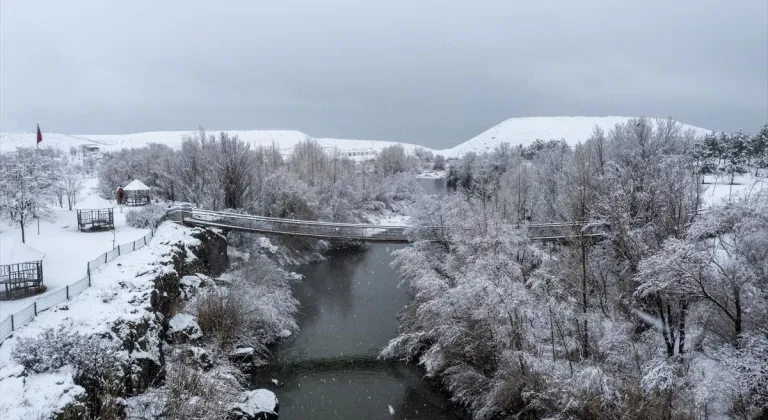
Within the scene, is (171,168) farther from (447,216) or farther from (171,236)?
(447,216)

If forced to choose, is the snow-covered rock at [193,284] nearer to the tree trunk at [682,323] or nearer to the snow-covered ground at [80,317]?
the snow-covered ground at [80,317]

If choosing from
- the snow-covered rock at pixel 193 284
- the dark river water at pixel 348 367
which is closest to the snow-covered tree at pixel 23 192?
the snow-covered rock at pixel 193 284

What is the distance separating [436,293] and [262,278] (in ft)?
36.8

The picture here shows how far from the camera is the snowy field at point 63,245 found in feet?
59.5

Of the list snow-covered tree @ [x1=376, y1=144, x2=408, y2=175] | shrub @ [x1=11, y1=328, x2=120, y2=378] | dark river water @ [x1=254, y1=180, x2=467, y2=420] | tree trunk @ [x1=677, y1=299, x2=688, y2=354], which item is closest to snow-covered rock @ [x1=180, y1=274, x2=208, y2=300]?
dark river water @ [x1=254, y1=180, x2=467, y2=420]

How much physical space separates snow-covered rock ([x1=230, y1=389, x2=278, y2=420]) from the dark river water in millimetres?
613

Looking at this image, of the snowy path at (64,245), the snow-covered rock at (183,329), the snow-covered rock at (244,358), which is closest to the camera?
the snowy path at (64,245)

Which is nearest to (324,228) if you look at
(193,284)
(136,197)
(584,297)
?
(193,284)

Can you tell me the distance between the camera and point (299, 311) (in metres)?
28.1

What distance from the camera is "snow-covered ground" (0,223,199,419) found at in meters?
12.0

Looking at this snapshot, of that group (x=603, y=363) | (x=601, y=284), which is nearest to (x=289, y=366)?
(x=603, y=363)

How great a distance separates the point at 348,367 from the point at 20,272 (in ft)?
43.8

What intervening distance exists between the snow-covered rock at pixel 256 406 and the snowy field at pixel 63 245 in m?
8.09

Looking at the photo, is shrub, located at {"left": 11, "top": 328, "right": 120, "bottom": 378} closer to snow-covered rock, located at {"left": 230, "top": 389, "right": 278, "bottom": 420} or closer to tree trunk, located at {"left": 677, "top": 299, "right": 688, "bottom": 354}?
snow-covered rock, located at {"left": 230, "top": 389, "right": 278, "bottom": 420}
